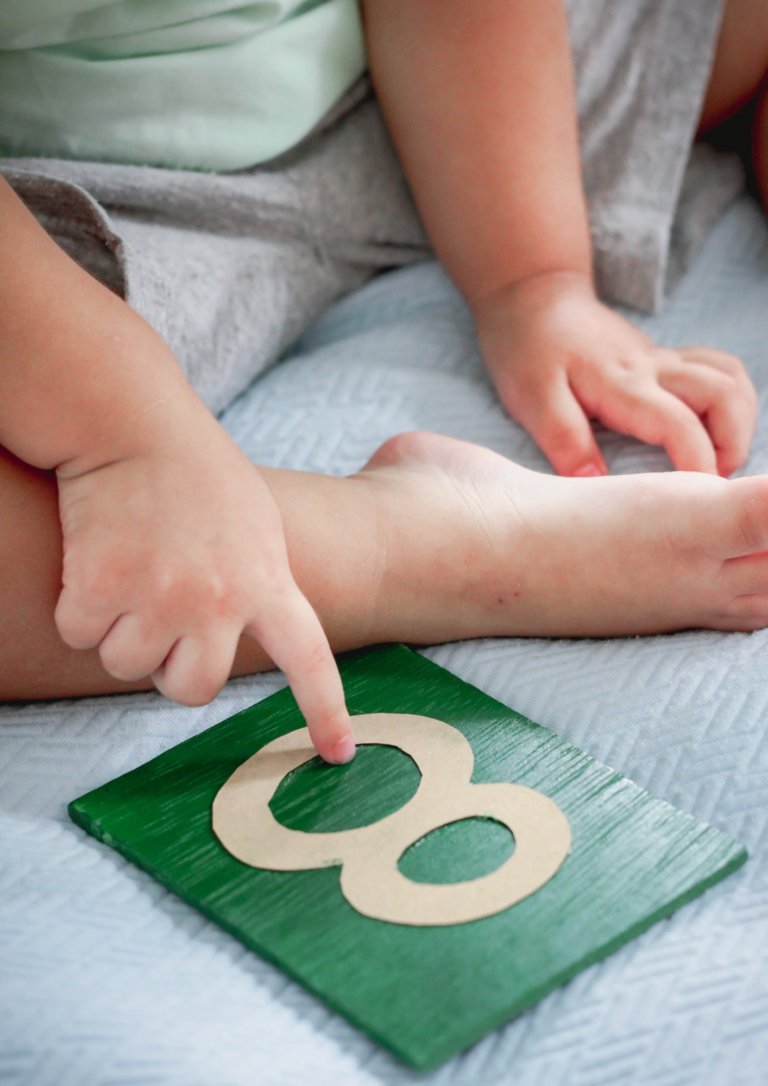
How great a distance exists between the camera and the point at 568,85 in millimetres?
887

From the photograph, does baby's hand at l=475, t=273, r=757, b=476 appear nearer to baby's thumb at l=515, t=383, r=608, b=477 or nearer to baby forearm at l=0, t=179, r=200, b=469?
baby's thumb at l=515, t=383, r=608, b=477

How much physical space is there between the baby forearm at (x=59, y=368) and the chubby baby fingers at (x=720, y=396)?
40 cm

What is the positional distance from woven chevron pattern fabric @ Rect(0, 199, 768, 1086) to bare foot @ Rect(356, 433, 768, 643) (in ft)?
0.06

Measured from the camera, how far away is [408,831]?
19.3 inches

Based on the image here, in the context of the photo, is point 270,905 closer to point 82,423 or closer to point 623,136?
point 82,423

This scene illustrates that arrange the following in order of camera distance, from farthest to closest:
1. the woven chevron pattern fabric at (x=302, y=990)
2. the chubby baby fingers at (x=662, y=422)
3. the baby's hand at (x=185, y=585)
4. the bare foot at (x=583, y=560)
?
the chubby baby fingers at (x=662, y=422) < the bare foot at (x=583, y=560) < the baby's hand at (x=185, y=585) < the woven chevron pattern fabric at (x=302, y=990)

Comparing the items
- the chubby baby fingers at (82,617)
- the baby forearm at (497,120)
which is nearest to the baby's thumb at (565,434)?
the baby forearm at (497,120)

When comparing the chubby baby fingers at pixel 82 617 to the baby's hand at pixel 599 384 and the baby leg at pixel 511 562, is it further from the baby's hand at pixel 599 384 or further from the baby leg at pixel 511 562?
the baby's hand at pixel 599 384

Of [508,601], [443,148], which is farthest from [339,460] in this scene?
[443,148]

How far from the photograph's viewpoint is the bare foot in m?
0.61

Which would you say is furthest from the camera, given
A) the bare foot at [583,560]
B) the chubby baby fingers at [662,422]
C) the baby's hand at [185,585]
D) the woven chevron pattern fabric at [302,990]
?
the chubby baby fingers at [662,422]

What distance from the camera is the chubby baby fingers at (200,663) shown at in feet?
1.67

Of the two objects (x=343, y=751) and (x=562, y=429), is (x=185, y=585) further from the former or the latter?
(x=562, y=429)

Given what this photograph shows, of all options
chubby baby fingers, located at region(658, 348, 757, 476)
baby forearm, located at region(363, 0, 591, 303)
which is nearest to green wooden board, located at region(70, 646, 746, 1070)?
chubby baby fingers, located at region(658, 348, 757, 476)
